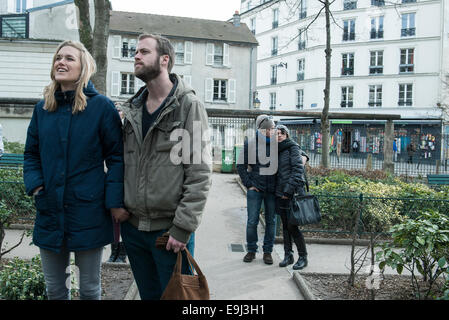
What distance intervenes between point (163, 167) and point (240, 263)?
367 cm


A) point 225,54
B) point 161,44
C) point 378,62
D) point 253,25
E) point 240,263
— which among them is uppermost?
point 253,25

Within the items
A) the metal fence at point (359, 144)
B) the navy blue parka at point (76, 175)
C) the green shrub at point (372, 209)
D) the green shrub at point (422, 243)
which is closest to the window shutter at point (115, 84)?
the metal fence at point (359, 144)

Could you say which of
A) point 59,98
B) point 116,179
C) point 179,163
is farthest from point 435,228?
point 59,98

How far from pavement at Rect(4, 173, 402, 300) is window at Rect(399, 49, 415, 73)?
118ft

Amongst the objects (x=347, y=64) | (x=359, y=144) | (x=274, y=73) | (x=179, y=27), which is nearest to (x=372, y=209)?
(x=359, y=144)

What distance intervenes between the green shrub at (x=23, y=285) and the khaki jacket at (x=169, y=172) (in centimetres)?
149

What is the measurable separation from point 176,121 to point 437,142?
19.9m

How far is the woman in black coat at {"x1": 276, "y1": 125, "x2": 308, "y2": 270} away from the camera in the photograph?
5844mm

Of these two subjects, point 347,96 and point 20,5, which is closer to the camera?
point 20,5

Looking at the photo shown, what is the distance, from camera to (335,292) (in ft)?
16.1

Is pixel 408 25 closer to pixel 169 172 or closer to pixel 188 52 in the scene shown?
pixel 188 52

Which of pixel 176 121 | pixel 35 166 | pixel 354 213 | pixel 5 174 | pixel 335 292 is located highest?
pixel 176 121

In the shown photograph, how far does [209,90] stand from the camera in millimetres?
35719

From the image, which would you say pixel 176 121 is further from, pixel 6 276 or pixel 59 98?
pixel 6 276
